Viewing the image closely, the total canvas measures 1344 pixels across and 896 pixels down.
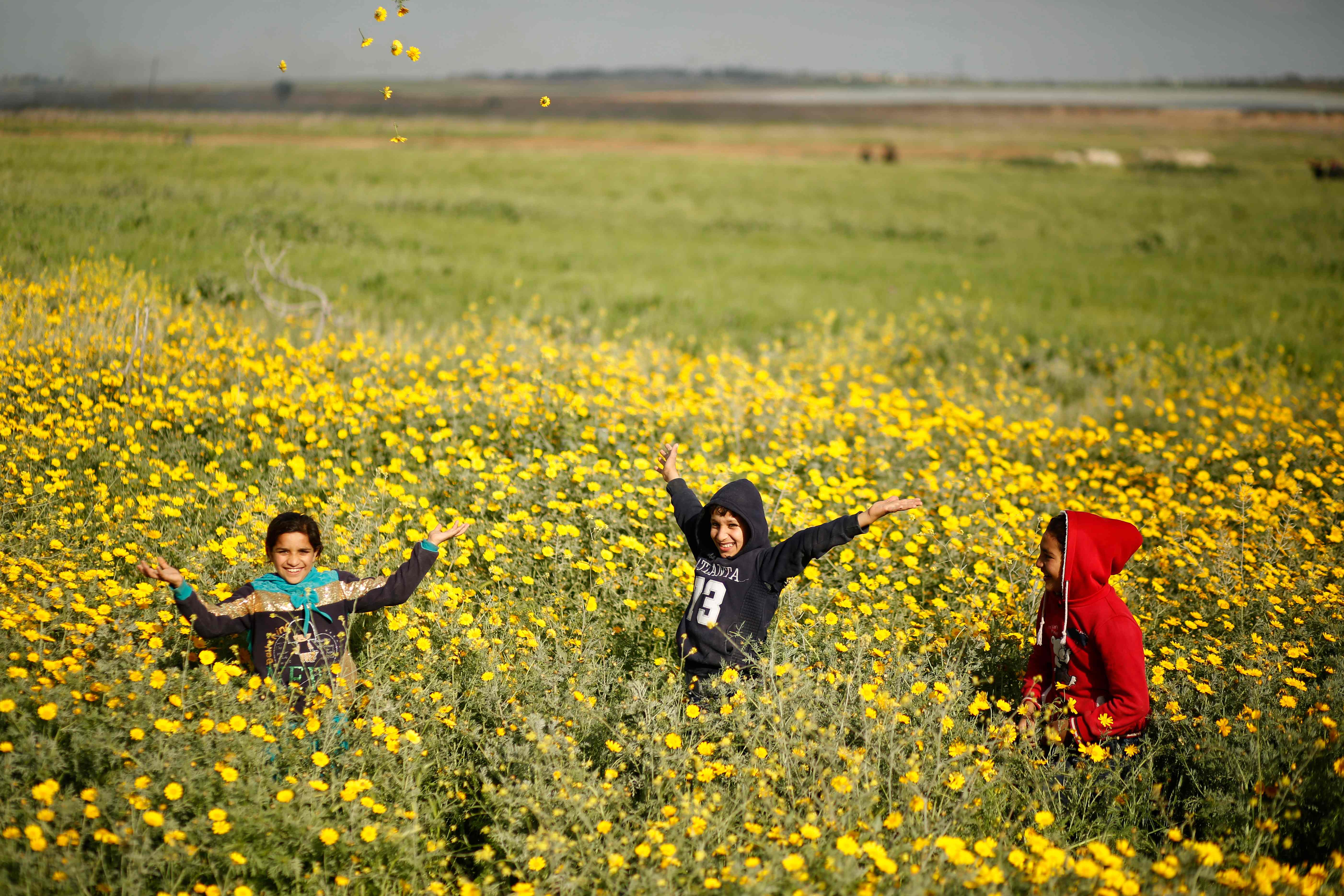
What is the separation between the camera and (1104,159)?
1886 inches

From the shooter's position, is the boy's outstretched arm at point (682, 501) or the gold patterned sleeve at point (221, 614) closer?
the gold patterned sleeve at point (221, 614)

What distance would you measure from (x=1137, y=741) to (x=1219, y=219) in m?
29.6

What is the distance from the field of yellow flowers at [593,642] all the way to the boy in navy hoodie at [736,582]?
0.19 meters

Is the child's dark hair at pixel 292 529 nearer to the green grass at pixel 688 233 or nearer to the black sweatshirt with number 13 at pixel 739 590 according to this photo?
the black sweatshirt with number 13 at pixel 739 590

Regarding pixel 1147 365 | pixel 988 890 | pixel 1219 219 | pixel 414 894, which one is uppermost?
pixel 1219 219

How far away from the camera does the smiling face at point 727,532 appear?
362 cm

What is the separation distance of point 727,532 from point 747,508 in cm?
13

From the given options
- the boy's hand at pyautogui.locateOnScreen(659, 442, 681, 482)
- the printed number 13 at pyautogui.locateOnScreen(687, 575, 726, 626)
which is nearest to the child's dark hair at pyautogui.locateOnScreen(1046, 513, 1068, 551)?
the printed number 13 at pyautogui.locateOnScreen(687, 575, 726, 626)

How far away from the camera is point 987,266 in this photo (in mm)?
19562

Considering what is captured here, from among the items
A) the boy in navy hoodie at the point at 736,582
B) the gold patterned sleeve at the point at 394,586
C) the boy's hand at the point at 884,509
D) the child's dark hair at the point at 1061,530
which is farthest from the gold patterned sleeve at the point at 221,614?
the child's dark hair at the point at 1061,530

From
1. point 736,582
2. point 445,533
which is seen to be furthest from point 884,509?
point 445,533

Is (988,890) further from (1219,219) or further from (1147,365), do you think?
(1219,219)

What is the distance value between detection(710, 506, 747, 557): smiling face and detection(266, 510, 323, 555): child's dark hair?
65.7 inches

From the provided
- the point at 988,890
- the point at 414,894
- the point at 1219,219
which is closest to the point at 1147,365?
the point at 988,890
